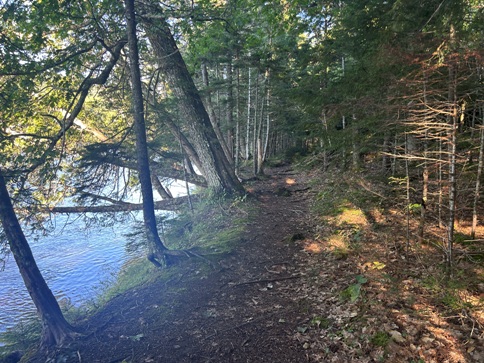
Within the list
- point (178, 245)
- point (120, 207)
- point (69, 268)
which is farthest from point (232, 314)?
point (69, 268)

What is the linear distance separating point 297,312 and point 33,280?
4.40m

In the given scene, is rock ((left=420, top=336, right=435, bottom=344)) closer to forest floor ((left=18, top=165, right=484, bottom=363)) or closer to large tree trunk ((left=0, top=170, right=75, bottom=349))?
forest floor ((left=18, top=165, right=484, bottom=363))

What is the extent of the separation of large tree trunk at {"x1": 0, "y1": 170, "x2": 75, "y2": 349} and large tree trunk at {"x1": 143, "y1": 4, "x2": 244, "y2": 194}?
5.78m

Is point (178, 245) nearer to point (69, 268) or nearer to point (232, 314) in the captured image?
point (69, 268)

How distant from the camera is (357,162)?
816 cm

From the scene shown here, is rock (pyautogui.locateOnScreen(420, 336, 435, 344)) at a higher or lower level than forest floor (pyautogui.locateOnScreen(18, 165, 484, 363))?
higher

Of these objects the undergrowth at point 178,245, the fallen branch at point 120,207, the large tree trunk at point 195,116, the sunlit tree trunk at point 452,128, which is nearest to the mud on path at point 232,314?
the undergrowth at point 178,245

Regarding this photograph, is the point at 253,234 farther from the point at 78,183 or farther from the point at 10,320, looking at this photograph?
the point at 10,320

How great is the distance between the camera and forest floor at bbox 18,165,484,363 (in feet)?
11.1

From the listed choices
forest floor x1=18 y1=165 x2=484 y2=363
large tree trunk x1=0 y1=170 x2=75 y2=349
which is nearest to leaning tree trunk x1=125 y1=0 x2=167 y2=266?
forest floor x1=18 y1=165 x2=484 y2=363

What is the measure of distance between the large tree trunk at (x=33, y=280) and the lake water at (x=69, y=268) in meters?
2.46

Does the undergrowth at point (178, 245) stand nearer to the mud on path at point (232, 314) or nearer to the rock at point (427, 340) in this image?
the mud on path at point (232, 314)

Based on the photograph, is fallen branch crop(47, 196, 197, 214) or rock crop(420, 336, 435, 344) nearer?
rock crop(420, 336, 435, 344)

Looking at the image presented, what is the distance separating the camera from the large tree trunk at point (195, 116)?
29.8ft
